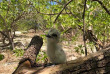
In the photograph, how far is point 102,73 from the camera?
2.49 m

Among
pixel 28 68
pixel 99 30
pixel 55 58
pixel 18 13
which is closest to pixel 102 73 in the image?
pixel 55 58

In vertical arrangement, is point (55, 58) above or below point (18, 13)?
below

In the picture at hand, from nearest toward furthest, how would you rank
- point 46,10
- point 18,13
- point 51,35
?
point 51,35, point 46,10, point 18,13

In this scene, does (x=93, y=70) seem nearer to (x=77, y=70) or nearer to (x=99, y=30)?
(x=77, y=70)

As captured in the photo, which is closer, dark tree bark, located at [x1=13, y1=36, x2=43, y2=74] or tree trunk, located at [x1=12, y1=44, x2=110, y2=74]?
tree trunk, located at [x1=12, y1=44, x2=110, y2=74]

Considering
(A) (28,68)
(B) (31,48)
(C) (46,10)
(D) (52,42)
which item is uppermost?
(C) (46,10)

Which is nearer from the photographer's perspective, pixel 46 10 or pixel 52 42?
pixel 52 42

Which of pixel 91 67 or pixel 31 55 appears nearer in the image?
pixel 91 67

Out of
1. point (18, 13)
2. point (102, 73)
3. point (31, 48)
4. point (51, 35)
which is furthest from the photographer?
point (18, 13)

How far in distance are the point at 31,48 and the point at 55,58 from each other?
1.06 m

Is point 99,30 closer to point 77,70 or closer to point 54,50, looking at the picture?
point 54,50

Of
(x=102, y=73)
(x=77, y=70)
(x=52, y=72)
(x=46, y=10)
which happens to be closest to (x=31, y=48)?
(x=52, y=72)

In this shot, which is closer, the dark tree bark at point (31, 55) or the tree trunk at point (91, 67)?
the tree trunk at point (91, 67)

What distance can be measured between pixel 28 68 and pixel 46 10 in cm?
353
